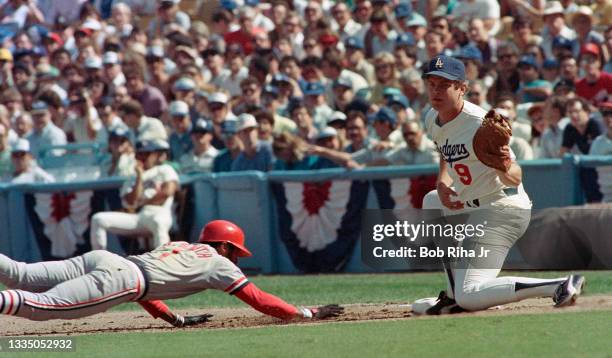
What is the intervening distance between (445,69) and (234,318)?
2.61 m

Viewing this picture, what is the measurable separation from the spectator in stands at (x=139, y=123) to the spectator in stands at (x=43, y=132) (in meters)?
1.26

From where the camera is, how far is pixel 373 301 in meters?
10.1

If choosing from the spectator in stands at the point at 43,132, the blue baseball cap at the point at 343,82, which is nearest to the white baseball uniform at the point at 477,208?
the blue baseball cap at the point at 343,82

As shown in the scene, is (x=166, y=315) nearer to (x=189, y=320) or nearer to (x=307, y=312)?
(x=189, y=320)

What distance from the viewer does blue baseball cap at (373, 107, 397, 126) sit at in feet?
44.0

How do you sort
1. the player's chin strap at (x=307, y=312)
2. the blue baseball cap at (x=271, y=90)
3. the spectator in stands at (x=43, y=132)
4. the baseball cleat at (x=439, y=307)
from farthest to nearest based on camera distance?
the spectator in stands at (x=43, y=132) < the blue baseball cap at (x=271, y=90) < the baseball cleat at (x=439, y=307) < the player's chin strap at (x=307, y=312)

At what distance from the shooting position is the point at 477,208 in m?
8.03

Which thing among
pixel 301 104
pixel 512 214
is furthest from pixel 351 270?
pixel 512 214

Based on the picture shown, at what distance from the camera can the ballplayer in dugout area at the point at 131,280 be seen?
743 cm

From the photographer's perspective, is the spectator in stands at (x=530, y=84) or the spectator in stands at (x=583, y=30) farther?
the spectator in stands at (x=583, y=30)

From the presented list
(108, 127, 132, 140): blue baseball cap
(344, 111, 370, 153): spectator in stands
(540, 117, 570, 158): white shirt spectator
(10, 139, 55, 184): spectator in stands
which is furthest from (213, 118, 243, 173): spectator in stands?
(540, 117, 570, 158): white shirt spectator

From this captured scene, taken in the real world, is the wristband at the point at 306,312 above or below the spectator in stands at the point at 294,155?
below

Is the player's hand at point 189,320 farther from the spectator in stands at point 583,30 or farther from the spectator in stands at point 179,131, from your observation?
the spectator in stands at point 583,30

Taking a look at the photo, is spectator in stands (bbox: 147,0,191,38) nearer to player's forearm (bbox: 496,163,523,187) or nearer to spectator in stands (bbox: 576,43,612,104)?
spectator in stands (bbox: 576,43,612,104)
